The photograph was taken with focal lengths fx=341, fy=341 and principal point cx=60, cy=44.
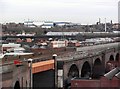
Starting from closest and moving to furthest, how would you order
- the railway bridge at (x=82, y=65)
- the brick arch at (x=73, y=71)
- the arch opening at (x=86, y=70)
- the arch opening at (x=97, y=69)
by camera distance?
the railway bridge at (x=82, y=65)
the brick arch at (x=73, y=71)
the arch opening at (x=86, y=70)
the arch opening at (x=97, y=69)

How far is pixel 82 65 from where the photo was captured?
32062 millimetres

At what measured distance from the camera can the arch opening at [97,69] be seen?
36.4 metres

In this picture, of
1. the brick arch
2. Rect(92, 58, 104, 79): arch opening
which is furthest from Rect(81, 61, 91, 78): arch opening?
the brick arch

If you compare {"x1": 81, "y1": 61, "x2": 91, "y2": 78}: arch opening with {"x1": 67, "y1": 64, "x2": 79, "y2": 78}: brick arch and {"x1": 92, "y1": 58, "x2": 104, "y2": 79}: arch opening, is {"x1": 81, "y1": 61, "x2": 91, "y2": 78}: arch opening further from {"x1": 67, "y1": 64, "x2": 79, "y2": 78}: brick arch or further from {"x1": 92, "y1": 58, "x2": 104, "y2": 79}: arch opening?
{"x1": 67, "y1": 64, "x2": 79, "y2": 78}: brick arch

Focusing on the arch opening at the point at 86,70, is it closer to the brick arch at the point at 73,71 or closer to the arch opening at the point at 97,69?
the arch opening at the point at 97,69

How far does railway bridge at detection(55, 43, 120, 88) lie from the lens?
26.3m

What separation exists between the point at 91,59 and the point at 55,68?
949 cm

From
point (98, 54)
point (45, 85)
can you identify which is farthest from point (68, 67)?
point (98, 54)

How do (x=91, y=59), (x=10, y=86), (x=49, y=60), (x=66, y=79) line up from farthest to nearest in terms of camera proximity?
(x=91, y=59), (x=66, y=79), (x=49, y=60), (x=10, y=86)

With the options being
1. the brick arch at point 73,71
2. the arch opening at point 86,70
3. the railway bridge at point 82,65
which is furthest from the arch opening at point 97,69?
the brick arch at point 73,71

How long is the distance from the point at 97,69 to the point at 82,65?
5.42 metres

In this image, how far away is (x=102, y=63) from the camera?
38.7m

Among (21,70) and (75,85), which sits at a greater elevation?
(21,70)

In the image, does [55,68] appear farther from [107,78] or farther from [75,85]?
[107,78]
